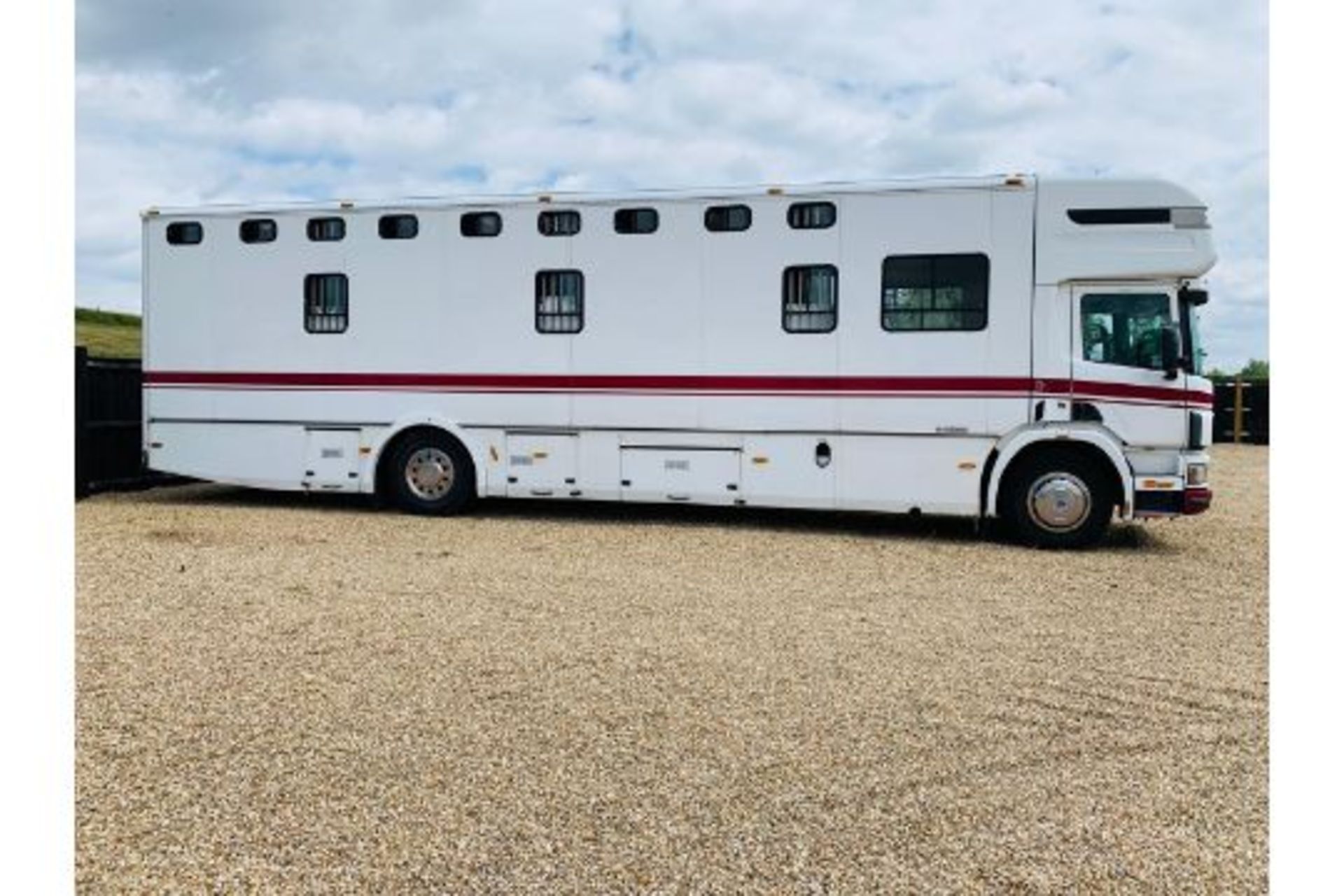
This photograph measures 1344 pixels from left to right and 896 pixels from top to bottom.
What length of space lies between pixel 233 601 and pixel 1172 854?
5.89 metres

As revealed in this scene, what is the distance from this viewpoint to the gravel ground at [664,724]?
3.61 m

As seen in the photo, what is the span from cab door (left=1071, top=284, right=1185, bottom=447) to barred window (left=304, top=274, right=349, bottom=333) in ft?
24.0

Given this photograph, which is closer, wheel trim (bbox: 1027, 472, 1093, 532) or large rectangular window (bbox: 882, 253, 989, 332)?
wheel trim (bbox: 1027, 472, 1093, 532)

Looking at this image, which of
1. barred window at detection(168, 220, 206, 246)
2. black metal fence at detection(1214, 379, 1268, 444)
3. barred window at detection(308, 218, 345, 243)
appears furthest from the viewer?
black metal fence at detection(1214, 379, 1268, 444)

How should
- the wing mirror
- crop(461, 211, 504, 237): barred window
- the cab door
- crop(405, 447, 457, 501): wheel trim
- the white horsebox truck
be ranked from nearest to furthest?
the wing mirror < the cab door < the white horsebox truck < crop(461, 211, 504, 237): barred window < crop(405, 447, 457, 501): wheel trim

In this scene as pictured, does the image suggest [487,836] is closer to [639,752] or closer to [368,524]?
[639,752]

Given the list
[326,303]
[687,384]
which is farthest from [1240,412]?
[326,303]

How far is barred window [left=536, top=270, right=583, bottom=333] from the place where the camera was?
1127cm

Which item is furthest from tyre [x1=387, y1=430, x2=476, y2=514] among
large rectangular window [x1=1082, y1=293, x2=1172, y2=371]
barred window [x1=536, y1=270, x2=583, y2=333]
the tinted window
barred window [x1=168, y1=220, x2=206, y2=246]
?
the tinted window

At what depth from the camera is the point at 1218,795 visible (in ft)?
13.8

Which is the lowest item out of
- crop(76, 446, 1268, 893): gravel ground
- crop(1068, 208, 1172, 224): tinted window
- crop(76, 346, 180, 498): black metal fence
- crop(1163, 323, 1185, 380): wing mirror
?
crop(76, 446, 1268, 893): gravel ground

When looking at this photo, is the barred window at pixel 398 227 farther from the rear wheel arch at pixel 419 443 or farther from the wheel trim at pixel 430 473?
the wheel trim at pixel 430 473

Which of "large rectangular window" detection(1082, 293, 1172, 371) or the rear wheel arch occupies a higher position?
"large rectangular window" detection(1082, 293, 1172, 371)

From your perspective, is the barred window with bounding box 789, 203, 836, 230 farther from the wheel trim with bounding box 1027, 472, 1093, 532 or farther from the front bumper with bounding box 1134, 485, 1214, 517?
the front bumper with bounding box 1134, 485, 1214, 517
